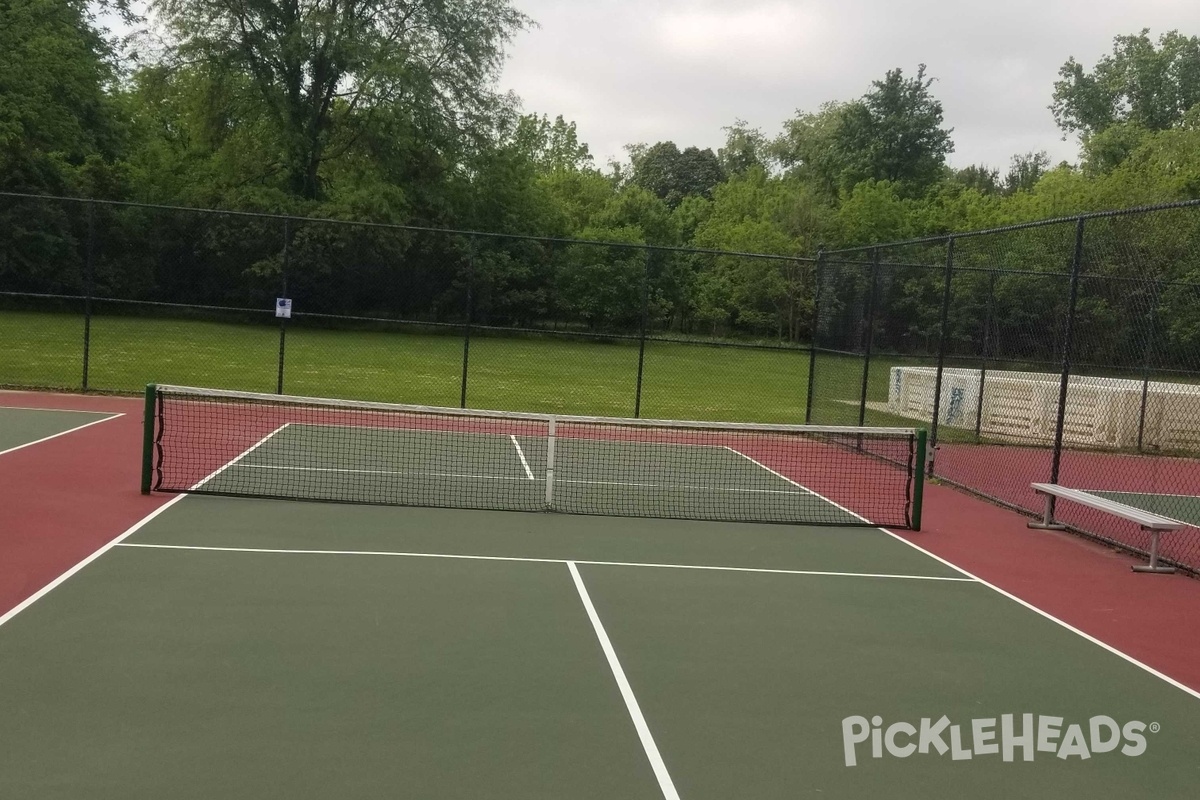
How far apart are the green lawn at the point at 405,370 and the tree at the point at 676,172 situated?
167ft

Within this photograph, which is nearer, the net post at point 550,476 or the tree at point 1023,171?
the net post at point 550,476

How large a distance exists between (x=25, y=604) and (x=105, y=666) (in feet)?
4.10

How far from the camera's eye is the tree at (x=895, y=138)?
6328 centimetres

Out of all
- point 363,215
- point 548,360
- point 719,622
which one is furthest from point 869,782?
point 363,215

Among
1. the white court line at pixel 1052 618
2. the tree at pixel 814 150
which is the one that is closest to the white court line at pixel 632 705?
the white court line at pixel 1052 618

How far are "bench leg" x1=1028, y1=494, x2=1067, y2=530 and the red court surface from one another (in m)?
0.13

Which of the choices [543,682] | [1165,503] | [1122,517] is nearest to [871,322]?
[1165,503]

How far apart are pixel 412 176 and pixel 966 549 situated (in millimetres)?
32537

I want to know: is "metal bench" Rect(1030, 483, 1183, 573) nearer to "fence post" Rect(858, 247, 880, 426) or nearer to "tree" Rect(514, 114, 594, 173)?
"fence post" Rect(858, 247, 880, 426)

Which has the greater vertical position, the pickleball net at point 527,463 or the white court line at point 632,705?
the pickleball net at point 527,463

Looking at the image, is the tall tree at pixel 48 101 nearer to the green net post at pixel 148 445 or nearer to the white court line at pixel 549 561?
the green net post at pixel 148 445

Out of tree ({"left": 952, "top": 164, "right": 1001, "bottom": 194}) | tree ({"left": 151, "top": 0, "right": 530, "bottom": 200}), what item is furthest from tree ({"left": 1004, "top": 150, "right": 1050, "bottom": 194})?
tree ({"left": 151, "top": 0, "right": 530, "bottom": 200})

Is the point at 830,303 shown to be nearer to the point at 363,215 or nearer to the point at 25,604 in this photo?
the point at 25,604

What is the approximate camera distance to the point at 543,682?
5.11 metres
